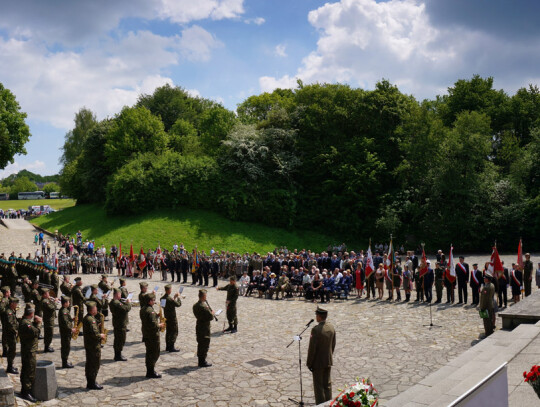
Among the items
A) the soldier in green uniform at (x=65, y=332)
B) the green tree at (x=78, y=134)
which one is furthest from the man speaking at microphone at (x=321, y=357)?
the green tree at (x=78, y=134)

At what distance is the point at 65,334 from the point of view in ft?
40.9

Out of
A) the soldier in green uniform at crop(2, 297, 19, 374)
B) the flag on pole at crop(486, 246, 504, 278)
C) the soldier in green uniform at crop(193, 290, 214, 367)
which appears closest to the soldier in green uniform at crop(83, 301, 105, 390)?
the soldier in green uniform at crop(2, 297, 19, 374)

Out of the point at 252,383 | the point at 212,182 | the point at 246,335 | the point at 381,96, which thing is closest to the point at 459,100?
the point at 381,96

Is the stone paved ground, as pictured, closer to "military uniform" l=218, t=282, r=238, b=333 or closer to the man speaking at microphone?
"military uniform" l=218, t=282, r=238, b=333

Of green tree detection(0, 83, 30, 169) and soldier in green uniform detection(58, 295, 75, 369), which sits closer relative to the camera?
soldier in green uniform detection(58, 295, 75, 369)

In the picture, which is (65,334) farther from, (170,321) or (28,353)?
(170,321)

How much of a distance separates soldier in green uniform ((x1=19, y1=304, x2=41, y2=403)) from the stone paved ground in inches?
26.5

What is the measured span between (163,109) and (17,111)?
86.7ft

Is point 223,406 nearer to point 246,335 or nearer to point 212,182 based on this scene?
point 246,335

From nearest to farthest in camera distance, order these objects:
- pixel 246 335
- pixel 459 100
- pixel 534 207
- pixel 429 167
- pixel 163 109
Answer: pixel 246 335
pixel 534 207
pixel 429 167
pixel 459 100
pixel 163 109

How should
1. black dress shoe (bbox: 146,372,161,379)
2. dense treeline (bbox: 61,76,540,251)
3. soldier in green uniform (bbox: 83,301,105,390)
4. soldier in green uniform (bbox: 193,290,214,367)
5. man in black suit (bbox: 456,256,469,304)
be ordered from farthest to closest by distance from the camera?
dense treeline (bbox: 61,76,540,251) < man in black suit (bbox: 456,256,469,304) < soldier in green uniform (bbox: 193,290,214,367) < black dress shoe (bbox: 146,372,161,379) < soldier in green uniform (bbox: 83,301,105,390)

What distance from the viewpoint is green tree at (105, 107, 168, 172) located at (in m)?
56.0

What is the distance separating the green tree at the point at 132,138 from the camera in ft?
184

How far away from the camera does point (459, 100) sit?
1977 inches
